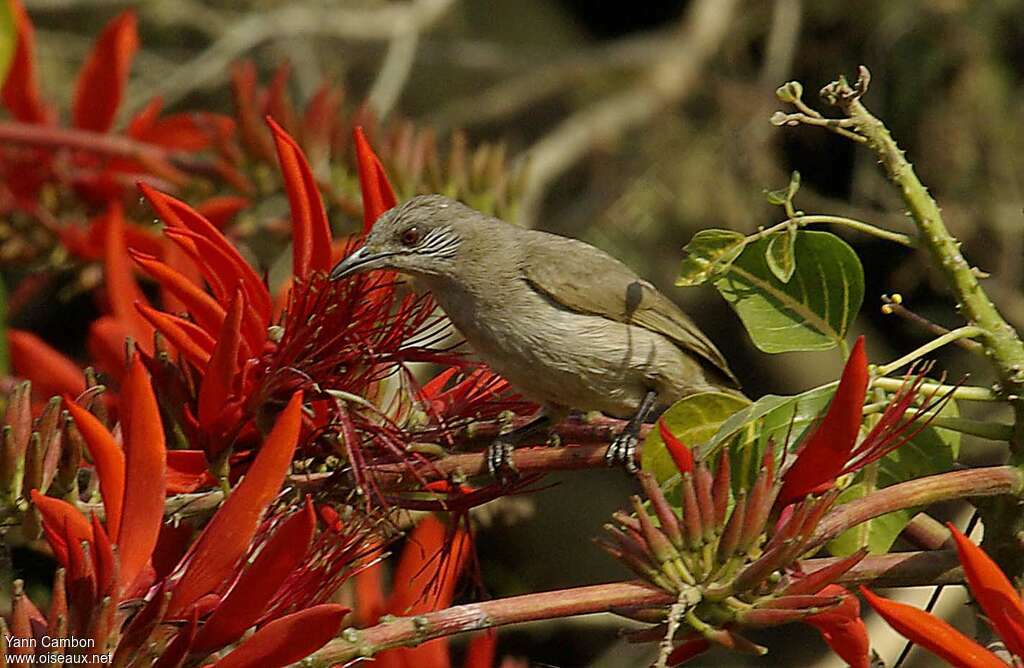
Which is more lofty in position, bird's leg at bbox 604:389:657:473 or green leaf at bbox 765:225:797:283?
green leaf at bbox 765:225:797:283

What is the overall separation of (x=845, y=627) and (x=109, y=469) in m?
0.48

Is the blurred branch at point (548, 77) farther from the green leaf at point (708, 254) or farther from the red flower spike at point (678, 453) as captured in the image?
the red flower spike at point (678, 453)

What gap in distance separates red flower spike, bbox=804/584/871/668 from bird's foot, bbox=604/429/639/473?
18 centimetres

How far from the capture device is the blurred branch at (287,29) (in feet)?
9.70

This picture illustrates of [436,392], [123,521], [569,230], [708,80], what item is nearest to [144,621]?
[123,521]

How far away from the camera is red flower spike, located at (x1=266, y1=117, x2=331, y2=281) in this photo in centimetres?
114

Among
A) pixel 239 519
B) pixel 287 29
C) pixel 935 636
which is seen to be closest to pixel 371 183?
pixel 239 519

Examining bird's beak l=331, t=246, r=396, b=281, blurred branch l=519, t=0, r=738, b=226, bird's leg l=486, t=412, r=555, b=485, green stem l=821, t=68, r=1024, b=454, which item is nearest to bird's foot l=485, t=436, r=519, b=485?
bird's leg l=486, t=412, r=555, b=485

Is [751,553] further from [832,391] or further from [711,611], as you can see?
[832,391]

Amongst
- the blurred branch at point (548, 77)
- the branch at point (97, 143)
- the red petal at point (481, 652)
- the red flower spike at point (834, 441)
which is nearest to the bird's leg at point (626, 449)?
the red flower spike at point (834, 441)

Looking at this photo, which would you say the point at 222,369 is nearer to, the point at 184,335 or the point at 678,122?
the point at 184,335

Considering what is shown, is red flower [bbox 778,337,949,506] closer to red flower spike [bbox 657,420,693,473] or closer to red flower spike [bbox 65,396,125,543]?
red flower spike [bbox 657,420,693,473]

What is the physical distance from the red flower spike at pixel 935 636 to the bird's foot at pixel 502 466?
11.9 inches

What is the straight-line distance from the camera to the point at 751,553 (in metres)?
0.86
